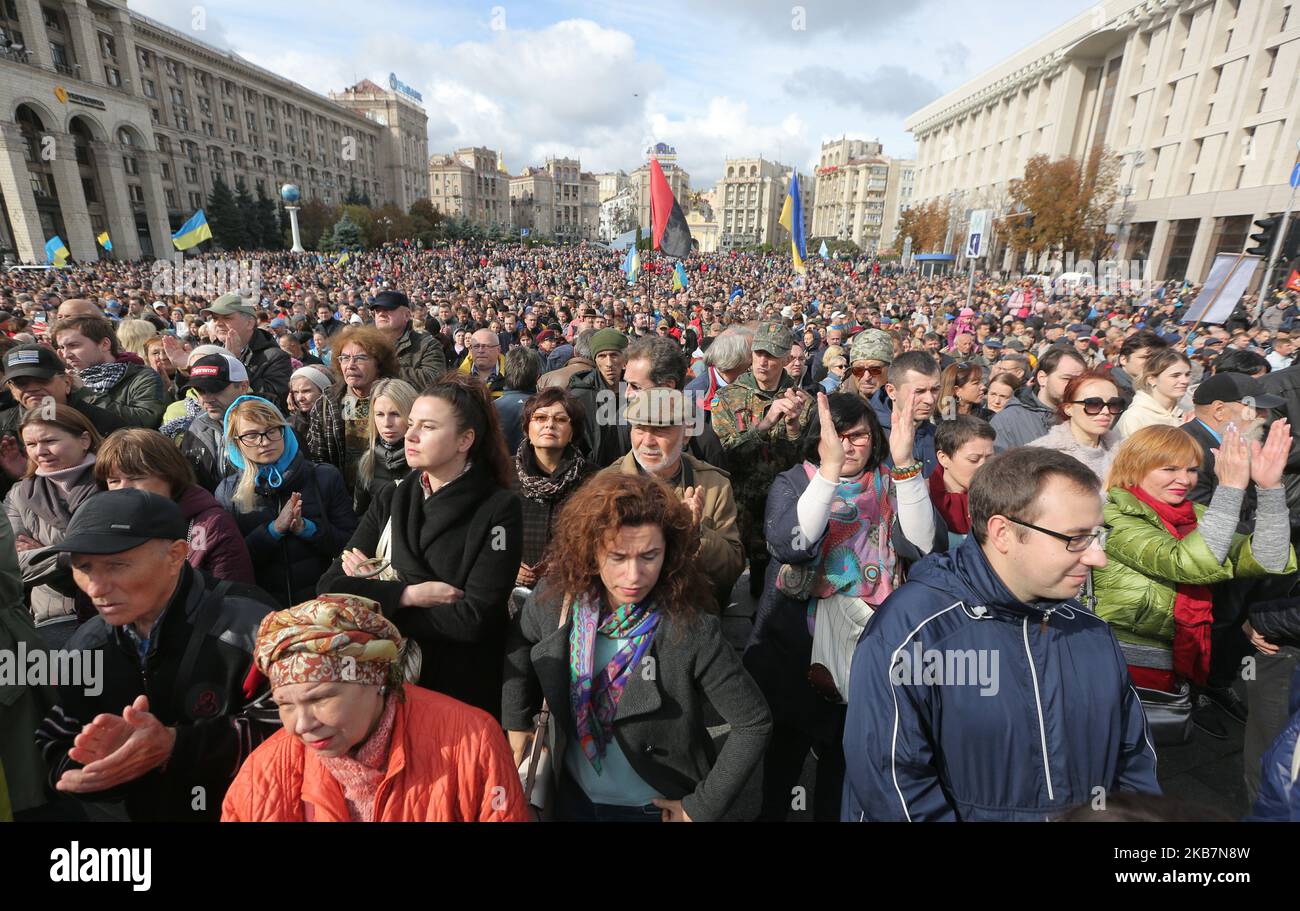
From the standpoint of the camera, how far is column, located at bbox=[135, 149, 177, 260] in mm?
49625

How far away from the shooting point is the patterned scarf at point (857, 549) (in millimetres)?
2436

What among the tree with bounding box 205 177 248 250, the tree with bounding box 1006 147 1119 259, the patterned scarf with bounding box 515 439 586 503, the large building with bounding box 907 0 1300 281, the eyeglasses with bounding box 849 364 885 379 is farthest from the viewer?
the tree with bounding box 205 177 248 250

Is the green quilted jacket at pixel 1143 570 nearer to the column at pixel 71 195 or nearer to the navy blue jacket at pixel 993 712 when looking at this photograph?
the navy blue jacket at pixel 993 712

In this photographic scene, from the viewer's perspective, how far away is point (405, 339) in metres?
5.48

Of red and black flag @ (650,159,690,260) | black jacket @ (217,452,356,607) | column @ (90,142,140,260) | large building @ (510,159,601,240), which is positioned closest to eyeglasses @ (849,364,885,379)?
black jacket @ (217,452,356,607)

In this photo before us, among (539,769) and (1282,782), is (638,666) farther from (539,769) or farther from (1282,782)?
(1282,782)

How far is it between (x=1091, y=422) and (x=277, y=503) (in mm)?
4566

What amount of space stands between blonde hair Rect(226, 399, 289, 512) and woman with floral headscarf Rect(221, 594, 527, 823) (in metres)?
1.83

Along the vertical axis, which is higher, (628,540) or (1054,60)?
(1054,60)

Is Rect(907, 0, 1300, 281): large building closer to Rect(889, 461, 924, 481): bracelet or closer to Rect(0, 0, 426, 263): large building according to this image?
Rect(889, 461, 924, 481): bracelet

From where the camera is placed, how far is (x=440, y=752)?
1.67 m
